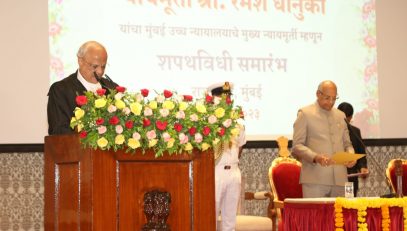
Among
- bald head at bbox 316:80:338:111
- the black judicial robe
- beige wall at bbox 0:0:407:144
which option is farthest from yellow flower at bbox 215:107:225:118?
beige wall at bbox 0:0:407:144

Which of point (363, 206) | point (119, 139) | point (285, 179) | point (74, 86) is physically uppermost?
point (74, 86)

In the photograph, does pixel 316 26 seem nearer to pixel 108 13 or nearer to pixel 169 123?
pixel 108 13

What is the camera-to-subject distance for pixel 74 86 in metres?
3.86

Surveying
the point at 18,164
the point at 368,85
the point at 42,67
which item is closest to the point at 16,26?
the point at 42,67

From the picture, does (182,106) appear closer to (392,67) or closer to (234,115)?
(234,115)

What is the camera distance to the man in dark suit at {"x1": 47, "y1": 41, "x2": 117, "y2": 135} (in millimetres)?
3592

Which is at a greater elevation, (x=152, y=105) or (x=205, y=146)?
(x=152, y=105)

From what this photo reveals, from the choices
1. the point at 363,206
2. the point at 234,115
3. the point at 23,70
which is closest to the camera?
the point at 234,115

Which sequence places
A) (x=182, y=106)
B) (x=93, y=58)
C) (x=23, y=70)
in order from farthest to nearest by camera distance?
1. (x=23, y=70)
2. (x=93, y=58)
3. (x=182, y=106)

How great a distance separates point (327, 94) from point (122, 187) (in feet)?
10.4

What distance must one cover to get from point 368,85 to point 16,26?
12.2 ft

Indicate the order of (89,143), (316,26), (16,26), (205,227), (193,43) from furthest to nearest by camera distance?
(316,26) → (193,43) → (16,26) → (205,227) → (89,143)

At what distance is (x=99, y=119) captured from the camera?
117 inches

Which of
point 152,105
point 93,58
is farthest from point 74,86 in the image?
point 152,105
